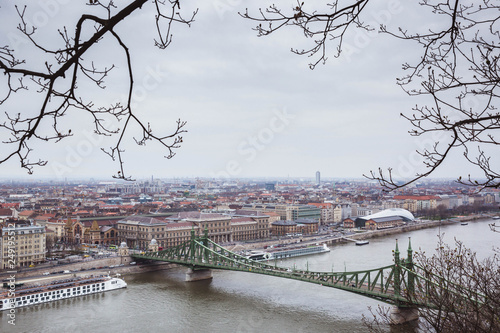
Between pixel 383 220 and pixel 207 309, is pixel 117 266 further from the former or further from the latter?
pixel 383 220

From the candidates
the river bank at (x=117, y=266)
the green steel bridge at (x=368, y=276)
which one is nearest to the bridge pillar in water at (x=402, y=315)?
the green steel bridge at (x=368, y=276)

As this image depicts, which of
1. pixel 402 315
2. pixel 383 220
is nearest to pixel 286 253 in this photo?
pixel 402 315

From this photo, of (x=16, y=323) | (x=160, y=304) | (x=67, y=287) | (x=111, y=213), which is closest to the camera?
(x=16, y=323)

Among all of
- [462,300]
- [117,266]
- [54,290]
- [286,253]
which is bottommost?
[286,253]

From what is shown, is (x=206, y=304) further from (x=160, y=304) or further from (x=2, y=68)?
(x=2, y=68)

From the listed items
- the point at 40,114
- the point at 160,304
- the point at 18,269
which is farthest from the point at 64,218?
the point at 40,114
